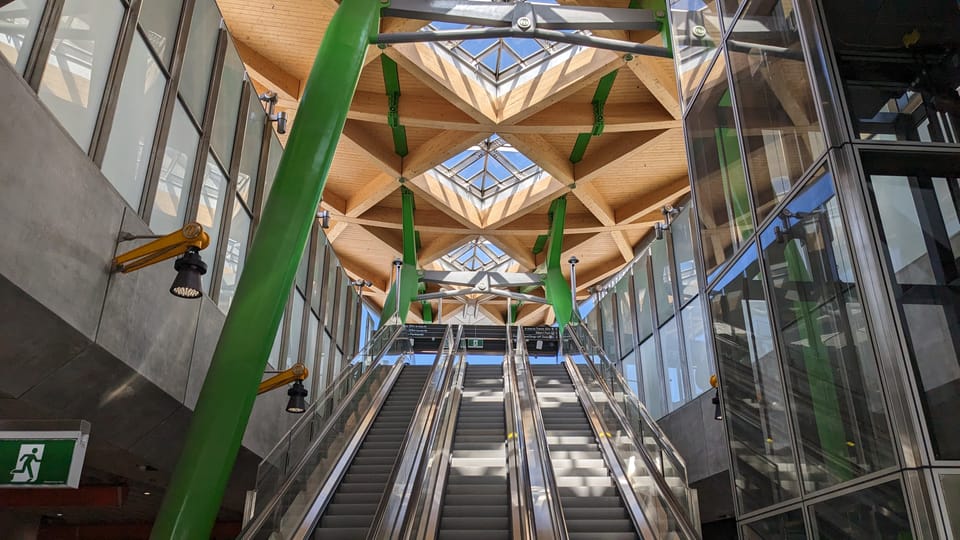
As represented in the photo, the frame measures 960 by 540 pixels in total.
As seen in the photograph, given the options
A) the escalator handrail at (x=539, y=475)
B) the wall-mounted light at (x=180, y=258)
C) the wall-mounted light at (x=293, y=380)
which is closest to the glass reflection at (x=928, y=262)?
the escalator handrail at (x=539, y=475)

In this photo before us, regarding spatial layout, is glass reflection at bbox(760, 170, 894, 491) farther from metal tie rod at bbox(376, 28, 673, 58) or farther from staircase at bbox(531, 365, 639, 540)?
metal tie rod at bbox(376, 28, 673, 58)

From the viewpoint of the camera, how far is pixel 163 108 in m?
8.78

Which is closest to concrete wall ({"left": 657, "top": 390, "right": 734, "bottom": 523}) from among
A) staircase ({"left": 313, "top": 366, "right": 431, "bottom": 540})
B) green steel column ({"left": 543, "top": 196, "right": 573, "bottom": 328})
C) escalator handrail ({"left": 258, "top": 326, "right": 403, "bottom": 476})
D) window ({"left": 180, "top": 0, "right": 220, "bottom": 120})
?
staircase ({"left": 313, "top": 366, "right": 431, "bottom": 540})

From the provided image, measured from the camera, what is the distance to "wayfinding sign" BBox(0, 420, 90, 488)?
4.93 metres

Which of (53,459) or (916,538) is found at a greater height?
(53,459)

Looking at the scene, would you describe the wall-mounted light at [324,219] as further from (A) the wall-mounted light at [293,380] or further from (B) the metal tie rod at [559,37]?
(A) the wall-mounted light at [293,380]

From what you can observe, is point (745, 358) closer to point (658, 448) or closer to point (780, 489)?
point (780, 489)

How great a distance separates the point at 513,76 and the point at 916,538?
56.9 ft

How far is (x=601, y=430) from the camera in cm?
1167

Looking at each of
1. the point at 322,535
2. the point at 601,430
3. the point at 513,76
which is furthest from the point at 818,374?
the point at 513,76

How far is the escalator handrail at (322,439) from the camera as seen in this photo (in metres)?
7.67

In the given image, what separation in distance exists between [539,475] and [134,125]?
633 centimetres

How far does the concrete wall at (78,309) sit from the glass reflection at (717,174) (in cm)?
576

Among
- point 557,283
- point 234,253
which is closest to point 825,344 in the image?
point 234,253
